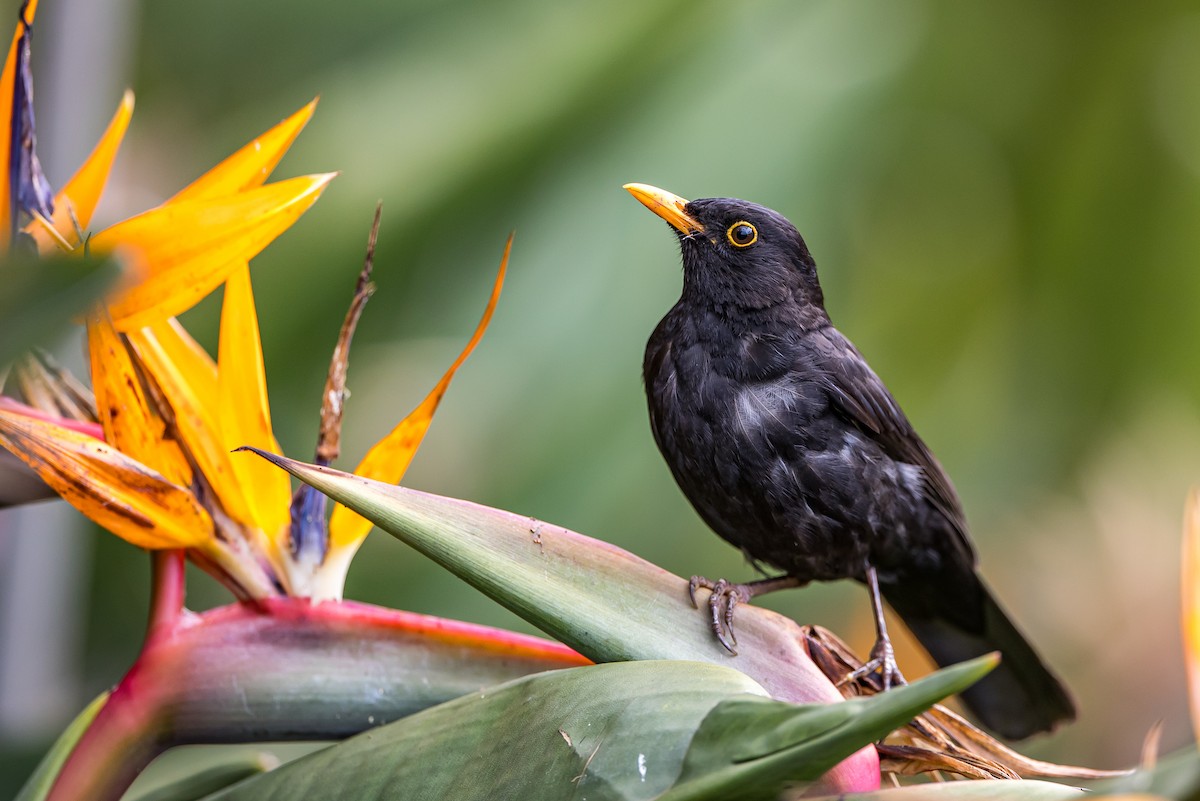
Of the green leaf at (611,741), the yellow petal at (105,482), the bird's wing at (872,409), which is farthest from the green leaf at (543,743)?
the bird's wing at (872,409)

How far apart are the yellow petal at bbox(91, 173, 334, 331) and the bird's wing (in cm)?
64

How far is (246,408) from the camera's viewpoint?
1040 millimetres

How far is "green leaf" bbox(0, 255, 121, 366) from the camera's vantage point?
562 mm

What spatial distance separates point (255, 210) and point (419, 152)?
5.89ft

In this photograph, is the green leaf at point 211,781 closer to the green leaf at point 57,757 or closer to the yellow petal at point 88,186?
the green leaf at point 57,757

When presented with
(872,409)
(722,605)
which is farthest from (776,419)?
(722,605)

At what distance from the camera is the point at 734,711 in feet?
2.27

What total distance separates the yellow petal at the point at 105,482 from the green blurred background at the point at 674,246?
1.35 metres

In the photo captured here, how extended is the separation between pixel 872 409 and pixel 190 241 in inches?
30.8

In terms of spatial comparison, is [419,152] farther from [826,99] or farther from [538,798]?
[538,798]

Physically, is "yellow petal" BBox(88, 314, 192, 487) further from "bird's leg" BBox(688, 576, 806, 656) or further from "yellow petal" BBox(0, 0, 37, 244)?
"bird's leg" BBox(688, 576, 806, 656)

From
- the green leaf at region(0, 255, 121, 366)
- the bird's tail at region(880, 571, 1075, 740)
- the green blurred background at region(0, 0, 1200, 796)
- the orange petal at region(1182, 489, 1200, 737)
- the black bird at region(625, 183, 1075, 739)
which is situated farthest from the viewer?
the green blurred background at region(0, 0, 1200, 796)

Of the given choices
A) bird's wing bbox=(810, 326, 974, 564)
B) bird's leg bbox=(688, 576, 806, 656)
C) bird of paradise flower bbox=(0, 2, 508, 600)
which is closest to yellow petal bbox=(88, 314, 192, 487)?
bird of paradise flower bbox=(0, 2, 508, 600)

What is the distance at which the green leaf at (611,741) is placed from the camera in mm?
651
